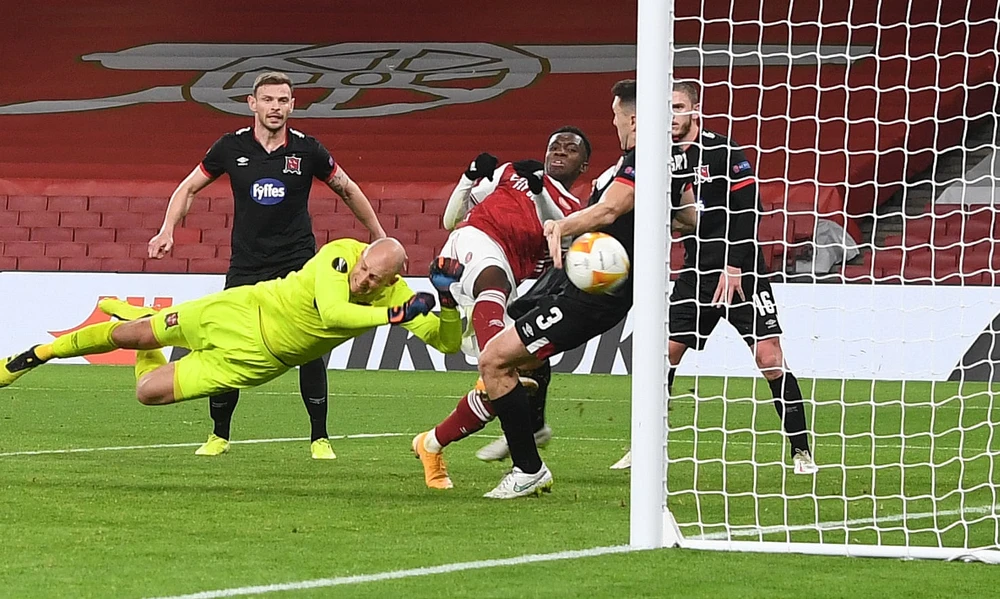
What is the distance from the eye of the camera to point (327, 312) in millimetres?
6473

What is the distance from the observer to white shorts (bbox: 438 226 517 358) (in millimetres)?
7785

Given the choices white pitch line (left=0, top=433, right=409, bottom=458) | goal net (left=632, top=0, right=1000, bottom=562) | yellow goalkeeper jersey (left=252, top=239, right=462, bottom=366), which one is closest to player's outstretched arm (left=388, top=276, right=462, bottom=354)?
yellow goalkeeper jersey (left=252, top=239, right=462, bottom=366)

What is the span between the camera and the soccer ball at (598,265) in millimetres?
5801

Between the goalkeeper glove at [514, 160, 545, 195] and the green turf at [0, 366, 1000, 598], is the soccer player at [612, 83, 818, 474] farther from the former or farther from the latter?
the goalkeeper glove at [514, 160, 545, 195]

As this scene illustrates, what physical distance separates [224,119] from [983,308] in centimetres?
1089

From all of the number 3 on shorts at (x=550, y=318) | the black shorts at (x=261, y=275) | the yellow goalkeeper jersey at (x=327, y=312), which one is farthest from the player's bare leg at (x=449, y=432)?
the black shorts at (x=261, y=275)

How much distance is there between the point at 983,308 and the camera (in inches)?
560

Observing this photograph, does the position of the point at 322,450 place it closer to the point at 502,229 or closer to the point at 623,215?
the point at 502,229

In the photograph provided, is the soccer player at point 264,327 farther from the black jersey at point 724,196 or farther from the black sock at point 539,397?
the black jersey at point 724,196

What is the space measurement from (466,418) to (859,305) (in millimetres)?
8523

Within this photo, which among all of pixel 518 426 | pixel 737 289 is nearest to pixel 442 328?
pixel 518 426

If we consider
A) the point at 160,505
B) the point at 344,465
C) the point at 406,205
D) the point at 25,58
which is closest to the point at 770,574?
the point at 160,505

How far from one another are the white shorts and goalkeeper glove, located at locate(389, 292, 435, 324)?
5.11 ft

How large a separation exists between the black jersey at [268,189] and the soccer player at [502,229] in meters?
0.82
